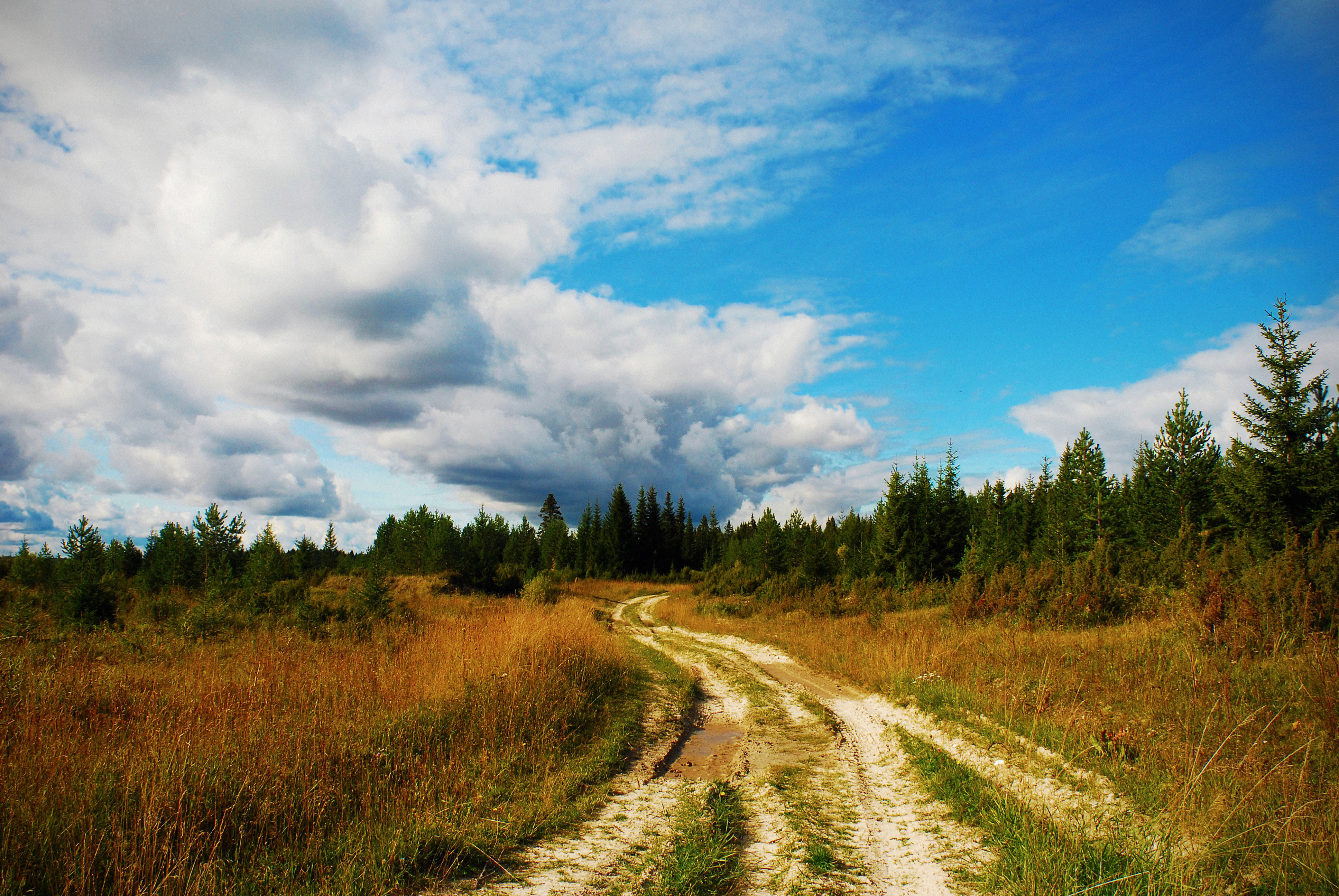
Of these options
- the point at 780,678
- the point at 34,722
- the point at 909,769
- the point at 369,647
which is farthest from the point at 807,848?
the point at 369,647

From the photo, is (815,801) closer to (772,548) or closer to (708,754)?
(708,754)

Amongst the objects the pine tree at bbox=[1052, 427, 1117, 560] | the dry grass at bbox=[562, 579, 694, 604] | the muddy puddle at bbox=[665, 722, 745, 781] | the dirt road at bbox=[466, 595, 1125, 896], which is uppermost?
the pine tree at bbox=[1052, 427, 1117, 560]

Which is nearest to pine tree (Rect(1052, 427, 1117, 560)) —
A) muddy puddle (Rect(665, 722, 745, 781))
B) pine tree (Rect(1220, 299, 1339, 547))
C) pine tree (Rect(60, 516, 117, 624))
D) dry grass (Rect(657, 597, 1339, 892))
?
pine tree (Rect(1220, 299, 1339, 547))

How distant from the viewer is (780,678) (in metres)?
14.5

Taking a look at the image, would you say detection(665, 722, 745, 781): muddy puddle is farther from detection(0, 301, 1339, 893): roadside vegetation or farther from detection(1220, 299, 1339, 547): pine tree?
detection(1220, 299, 1339, 547): pine tree

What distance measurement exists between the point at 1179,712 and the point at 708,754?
20.7ft

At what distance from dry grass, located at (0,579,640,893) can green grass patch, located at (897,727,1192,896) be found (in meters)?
3.99

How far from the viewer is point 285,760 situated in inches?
242

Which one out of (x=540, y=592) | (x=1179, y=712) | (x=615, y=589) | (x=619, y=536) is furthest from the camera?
(x=619, y=536)

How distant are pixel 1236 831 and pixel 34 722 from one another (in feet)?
39.8

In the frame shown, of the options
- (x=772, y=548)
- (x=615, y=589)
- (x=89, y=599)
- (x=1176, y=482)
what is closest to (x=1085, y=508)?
(x=1176, y=482)

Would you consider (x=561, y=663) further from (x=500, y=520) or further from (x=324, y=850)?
(x=500, y=520)

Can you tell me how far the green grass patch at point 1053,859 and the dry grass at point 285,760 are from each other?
399 cm

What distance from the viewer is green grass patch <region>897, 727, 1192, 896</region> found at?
13.6 ft
